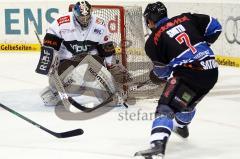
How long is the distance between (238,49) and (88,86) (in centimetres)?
274

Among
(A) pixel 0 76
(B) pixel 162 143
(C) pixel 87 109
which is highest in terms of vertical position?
(B) pixel 162 143

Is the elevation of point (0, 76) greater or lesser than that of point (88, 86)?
lesser

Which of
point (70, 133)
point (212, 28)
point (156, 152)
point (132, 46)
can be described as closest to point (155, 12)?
point (212, 28)

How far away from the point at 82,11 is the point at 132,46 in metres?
0.71

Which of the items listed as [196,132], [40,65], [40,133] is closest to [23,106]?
[40,65]

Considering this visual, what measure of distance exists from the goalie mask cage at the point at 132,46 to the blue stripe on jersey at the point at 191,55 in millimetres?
1906

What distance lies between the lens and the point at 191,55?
3770 millimetres

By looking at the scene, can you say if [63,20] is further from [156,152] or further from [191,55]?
[156,152]

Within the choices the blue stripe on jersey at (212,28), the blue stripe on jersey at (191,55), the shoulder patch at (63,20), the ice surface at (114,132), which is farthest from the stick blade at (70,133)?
the shoulder patch at (63,20)

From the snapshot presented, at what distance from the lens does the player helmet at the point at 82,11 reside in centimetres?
527

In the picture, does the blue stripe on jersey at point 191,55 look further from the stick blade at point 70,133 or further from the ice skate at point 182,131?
the stick blade at point 70,133

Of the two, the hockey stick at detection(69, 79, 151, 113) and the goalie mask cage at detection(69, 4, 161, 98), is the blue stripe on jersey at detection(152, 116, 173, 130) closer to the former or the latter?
the hockey stick at detection(69, 79, 151, 113)

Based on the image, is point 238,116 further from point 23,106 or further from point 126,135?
point 23,106

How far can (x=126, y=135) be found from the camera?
4.49 m
